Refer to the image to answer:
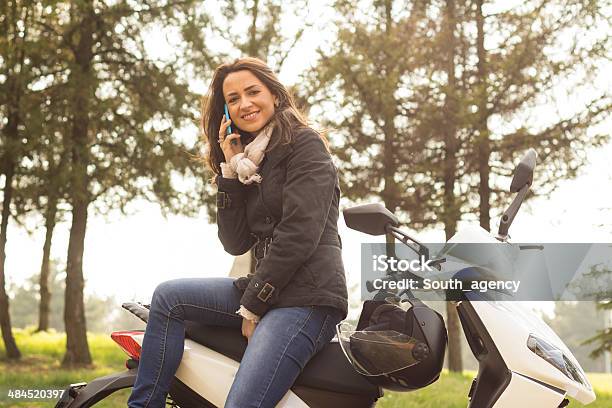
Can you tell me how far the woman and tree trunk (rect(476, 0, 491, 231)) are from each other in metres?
7.64

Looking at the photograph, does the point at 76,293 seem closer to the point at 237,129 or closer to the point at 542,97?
the point at 542,97

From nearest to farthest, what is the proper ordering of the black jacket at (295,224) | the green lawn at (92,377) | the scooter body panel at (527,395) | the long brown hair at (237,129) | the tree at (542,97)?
the scooter body panel at (527,395)
the black jacket at (295,224)
the long brown hair at (237,129)
the green lawn at (92,377)
the tree at (542,97)

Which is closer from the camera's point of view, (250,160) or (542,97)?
(250,160)

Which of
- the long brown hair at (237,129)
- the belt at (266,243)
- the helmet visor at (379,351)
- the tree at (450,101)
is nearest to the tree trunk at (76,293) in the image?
the tree at (450,101)

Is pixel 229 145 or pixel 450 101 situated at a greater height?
pixel 450 101

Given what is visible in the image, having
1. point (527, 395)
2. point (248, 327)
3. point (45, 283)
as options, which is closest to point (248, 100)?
point (248, 327)

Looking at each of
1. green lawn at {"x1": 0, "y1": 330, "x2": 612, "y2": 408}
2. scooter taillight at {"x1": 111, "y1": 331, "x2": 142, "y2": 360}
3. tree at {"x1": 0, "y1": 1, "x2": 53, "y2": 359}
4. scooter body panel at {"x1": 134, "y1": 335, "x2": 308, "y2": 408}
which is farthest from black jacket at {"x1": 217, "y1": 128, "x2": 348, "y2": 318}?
tree at {"x1": 0, "y1": 1, "x2": 53, "y2": 359}

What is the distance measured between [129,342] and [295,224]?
0.88 meters

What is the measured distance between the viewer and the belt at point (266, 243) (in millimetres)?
2645

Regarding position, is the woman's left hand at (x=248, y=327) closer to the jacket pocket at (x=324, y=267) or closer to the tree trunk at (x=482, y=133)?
the jacket pocket at (x=324, y=267)

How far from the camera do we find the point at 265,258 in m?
2.54

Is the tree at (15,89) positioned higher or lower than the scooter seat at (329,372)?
higher

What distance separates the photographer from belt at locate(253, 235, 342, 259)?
8.68 feet

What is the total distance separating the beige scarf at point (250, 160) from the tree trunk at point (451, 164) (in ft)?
25.1
